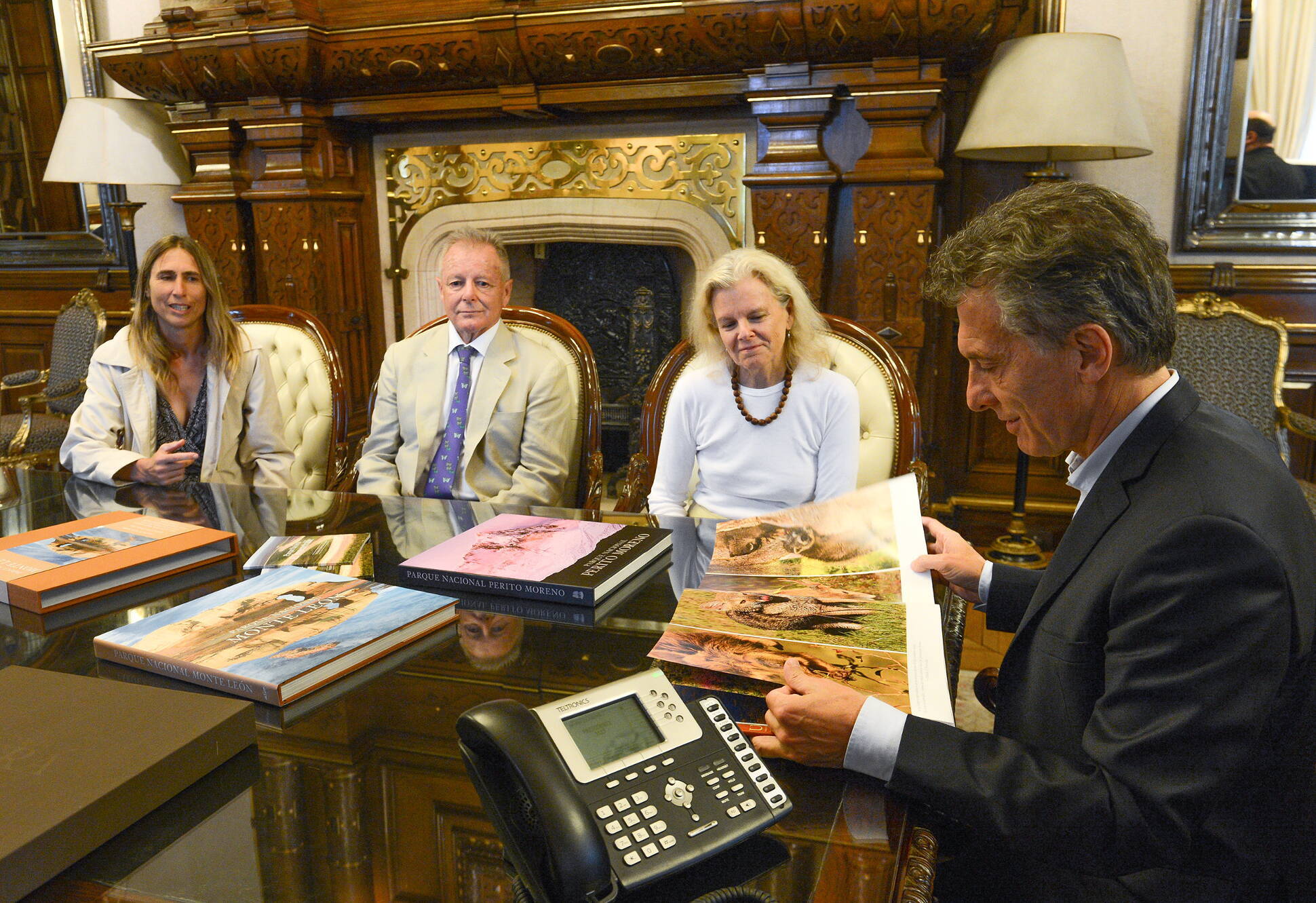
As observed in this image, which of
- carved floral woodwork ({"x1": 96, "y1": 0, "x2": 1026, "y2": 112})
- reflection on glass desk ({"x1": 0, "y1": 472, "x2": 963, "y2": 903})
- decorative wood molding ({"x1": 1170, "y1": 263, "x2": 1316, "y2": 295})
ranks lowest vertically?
reflection on glass desk ({"x1": 0, "y1": 472, "x2": 963, "y2": 903})

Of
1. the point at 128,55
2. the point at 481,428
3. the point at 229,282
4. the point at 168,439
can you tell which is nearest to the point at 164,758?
the point at 481,428

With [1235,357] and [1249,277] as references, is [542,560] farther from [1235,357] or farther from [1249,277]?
[1249,277]

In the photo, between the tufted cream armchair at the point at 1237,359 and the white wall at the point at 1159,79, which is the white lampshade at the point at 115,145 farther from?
the tufted cream armchair at the point at 1237,359

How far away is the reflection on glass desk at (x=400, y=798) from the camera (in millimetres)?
708

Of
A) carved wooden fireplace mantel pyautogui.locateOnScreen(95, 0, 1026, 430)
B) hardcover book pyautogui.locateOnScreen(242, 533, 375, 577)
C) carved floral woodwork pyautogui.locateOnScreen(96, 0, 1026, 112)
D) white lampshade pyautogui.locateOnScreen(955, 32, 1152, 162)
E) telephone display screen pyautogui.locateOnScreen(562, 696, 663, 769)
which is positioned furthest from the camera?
carved wooden fireplace mantel pyautogui.locateOnScreen(95, 0, 1026, 430)

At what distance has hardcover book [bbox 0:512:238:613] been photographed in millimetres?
1256

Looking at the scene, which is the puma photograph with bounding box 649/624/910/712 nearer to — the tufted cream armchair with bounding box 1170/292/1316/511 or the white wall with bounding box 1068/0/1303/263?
the tufted cream armchair with bounding box 1170/292/1316/511

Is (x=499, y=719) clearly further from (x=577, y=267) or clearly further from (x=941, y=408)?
(x=577, y=267)

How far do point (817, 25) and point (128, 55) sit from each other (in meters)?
2.73

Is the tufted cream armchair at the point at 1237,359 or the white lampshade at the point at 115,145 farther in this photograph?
the white lampshade at the point at 115,145

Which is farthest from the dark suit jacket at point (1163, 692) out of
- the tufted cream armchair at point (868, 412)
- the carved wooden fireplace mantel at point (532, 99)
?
the carved wooden fireplace mantel at point (532, 99)

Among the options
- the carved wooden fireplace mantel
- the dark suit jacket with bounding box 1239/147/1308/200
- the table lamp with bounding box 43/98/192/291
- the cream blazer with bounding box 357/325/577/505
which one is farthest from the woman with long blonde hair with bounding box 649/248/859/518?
the table lamp with bounding box 43/98/192/291

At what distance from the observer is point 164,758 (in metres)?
0.79

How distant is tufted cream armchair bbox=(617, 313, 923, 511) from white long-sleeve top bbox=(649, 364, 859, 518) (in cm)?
6
